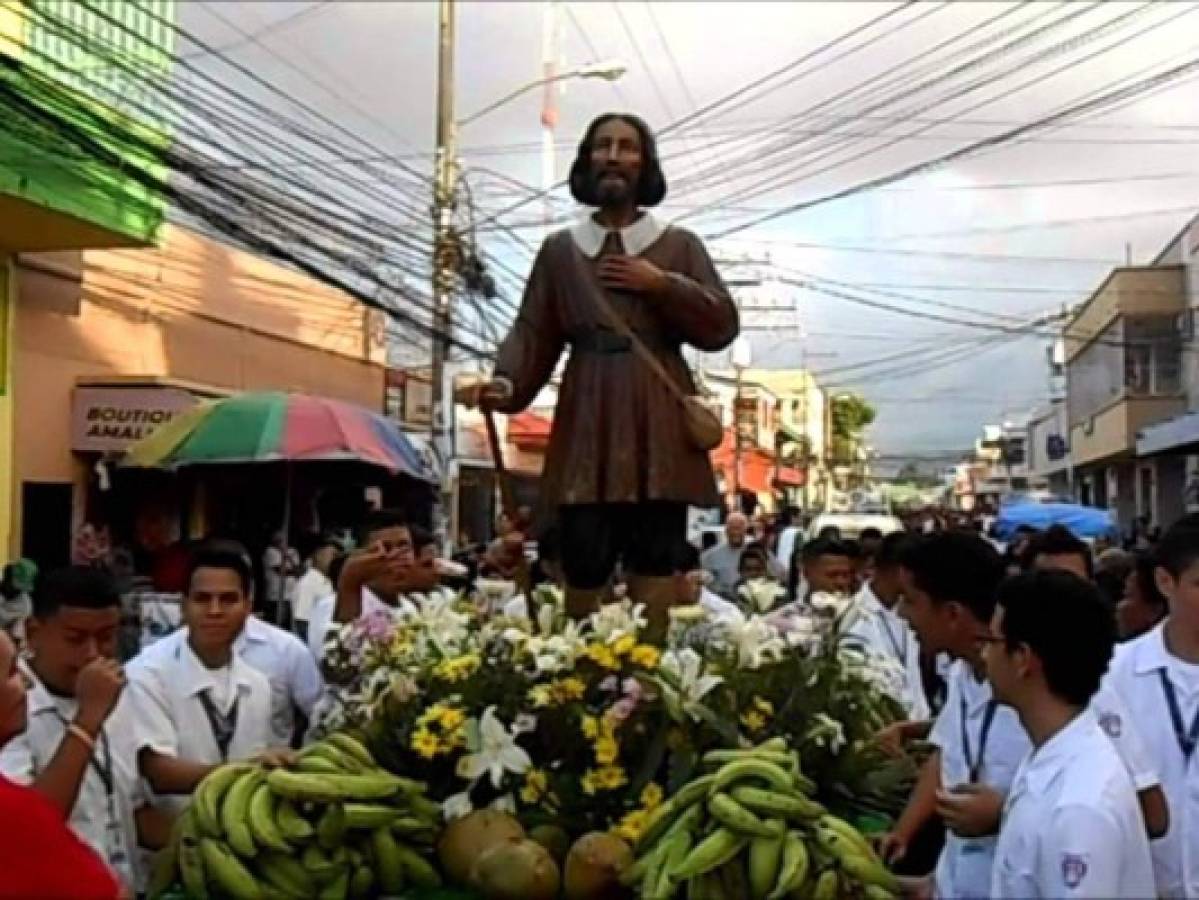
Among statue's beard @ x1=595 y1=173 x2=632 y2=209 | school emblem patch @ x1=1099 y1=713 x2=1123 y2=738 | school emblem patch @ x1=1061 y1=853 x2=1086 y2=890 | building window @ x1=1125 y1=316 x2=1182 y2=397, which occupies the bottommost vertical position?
school emblem patch @ x1=1061 y1=853 x2=1086 y2=890

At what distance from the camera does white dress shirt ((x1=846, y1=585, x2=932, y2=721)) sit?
5289 millimetres

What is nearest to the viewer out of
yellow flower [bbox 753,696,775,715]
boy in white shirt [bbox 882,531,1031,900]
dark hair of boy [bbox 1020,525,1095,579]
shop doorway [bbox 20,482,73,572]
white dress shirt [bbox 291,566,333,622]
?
boy in white shirt [bbox 882,531,1031,900]

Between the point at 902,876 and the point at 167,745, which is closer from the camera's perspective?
the point at 902,876

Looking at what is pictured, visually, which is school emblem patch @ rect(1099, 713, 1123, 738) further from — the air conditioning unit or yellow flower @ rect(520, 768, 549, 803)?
the air conditioning unit

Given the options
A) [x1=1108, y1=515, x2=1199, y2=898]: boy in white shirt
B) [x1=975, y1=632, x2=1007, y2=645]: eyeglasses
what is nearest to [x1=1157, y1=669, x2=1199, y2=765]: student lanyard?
[x1=1108, y1=515, x2=1199, y2=898]: boy in white shirt

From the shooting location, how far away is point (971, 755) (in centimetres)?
384

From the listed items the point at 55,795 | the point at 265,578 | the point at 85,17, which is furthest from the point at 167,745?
the point at 85,17

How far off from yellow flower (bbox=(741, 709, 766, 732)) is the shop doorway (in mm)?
12722

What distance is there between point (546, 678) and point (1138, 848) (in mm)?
1656

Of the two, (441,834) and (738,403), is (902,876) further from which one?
(738,403)

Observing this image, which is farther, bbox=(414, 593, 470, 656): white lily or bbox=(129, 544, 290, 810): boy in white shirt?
bbox=(414, 593, 470, 656): white lily

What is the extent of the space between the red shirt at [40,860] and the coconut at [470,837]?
53.6 inches

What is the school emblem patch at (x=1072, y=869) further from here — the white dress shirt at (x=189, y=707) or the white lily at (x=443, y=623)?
the white dress shirt at (x=189, y=707)

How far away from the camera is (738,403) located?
144ft
